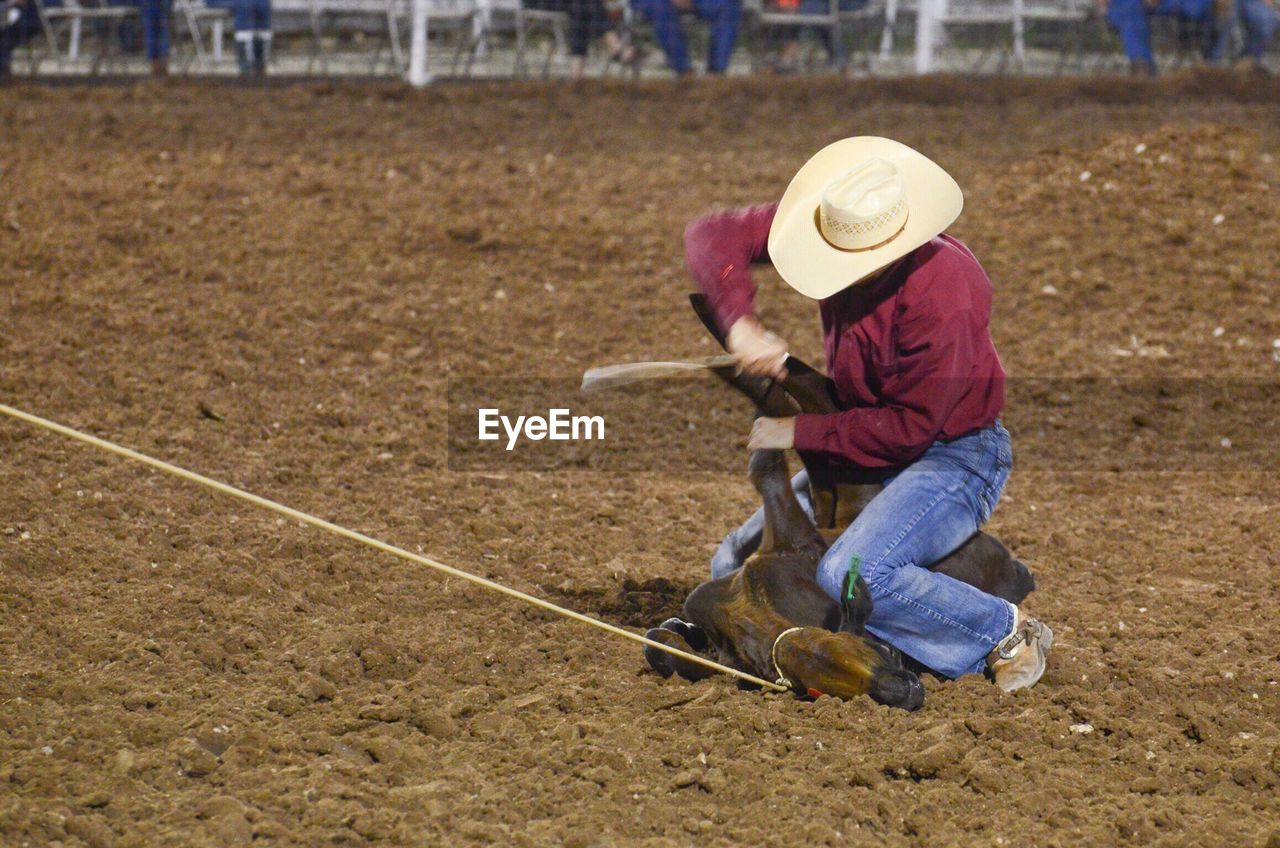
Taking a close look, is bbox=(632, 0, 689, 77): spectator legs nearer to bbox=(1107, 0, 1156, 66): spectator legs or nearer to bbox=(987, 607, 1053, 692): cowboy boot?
bbox=(1107, 0, 1156, 66): spectator legs

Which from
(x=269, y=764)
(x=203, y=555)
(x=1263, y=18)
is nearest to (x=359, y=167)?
(x=203, y=555)

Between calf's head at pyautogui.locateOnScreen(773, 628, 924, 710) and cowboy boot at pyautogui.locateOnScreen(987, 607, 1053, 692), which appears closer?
calf's head at pyautogui.locateOnScreen(773, 628, 924, 710)

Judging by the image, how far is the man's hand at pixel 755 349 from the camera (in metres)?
3.92

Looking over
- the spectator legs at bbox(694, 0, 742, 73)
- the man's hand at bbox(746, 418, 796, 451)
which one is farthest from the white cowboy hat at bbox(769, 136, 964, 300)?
the spectator legs at bbox(694, 0, 742, 73)

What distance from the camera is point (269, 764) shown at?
11.8 feet

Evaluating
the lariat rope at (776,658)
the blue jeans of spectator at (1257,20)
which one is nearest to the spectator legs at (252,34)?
the blue jeans of spectator at (1257,20)

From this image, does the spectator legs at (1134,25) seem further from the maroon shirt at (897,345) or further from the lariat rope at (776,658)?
the lariat rope at (776,658)

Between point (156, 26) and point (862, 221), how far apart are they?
422 inches

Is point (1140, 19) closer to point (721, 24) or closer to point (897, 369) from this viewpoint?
point (721, 24)

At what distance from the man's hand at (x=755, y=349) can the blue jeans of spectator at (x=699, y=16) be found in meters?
9.83

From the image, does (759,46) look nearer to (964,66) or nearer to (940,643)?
(964,66)

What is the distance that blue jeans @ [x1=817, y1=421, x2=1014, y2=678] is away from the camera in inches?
157

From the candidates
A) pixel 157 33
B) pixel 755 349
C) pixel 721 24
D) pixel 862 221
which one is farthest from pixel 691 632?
pixel 157 33

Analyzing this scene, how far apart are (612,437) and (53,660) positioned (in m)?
2.90
